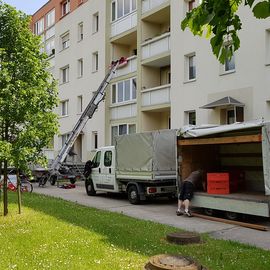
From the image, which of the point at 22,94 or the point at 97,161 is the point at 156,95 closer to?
the point at 97,161

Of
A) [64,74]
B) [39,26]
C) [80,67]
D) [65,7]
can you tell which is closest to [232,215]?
[80,67]

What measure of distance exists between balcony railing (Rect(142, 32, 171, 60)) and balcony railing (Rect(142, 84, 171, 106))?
197cm

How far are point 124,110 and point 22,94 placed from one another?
16.1m

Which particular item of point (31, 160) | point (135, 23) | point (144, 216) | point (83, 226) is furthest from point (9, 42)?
point (135, 23)

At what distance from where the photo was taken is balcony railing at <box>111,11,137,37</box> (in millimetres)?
26516

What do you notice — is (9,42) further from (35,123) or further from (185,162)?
(185,162)

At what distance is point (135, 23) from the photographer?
26312mm

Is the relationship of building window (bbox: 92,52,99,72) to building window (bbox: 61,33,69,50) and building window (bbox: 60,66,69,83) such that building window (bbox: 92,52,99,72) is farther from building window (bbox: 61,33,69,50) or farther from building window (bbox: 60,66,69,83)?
building window (bbox: 61,33,69,50)

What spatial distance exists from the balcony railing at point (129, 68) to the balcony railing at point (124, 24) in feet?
6.63

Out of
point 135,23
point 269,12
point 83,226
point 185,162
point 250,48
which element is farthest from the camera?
point 135,23

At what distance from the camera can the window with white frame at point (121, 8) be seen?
26.8m

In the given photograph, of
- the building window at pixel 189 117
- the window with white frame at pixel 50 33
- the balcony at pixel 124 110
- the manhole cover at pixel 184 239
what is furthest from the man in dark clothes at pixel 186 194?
the window with white frame at pixel 50 33

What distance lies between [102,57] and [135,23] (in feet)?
13.7

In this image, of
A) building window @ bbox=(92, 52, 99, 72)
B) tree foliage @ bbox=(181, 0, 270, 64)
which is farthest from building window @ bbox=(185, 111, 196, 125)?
tree foliage @ bbox=(181, 0, 270, 64)
